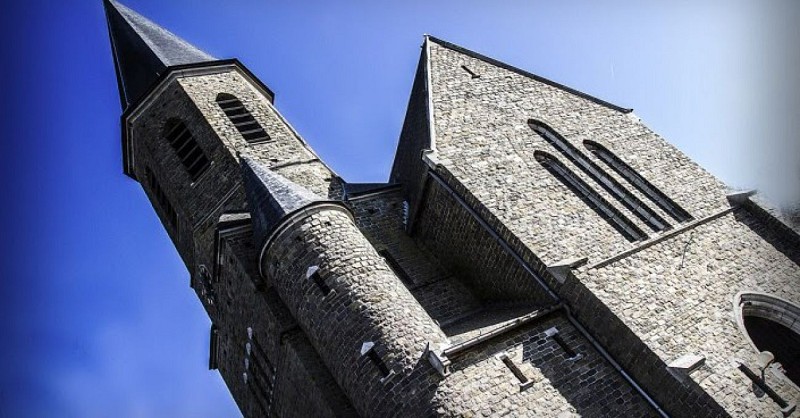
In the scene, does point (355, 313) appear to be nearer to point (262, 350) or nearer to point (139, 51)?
point (262, 350)

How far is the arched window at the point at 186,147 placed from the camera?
17688mm

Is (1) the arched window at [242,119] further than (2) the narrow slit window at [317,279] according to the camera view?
Yes

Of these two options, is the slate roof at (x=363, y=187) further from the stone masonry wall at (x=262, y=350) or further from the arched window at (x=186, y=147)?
the arched window at (x=186, y=147)

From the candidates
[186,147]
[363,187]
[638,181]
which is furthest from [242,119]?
[638,181]

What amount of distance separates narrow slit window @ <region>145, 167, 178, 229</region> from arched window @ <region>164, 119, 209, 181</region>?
1.21 meters

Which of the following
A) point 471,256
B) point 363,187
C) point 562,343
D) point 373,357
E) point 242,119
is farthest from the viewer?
point 242,119

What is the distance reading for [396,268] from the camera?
15.8m

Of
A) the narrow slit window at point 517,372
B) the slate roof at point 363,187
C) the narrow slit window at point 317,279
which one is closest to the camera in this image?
the narrow slit window at point 517,372

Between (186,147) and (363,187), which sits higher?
(186,147)

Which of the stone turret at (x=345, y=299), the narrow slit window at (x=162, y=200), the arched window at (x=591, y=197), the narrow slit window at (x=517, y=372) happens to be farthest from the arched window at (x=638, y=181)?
the narrow slit window at (x=162, y=200)

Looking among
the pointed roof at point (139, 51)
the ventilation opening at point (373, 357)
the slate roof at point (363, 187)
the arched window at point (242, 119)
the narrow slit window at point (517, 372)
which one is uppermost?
the pointed roof at point (139, 51)

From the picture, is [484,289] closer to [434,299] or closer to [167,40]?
[434,299]

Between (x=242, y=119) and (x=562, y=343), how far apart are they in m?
10.0

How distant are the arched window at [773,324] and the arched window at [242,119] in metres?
11.0
